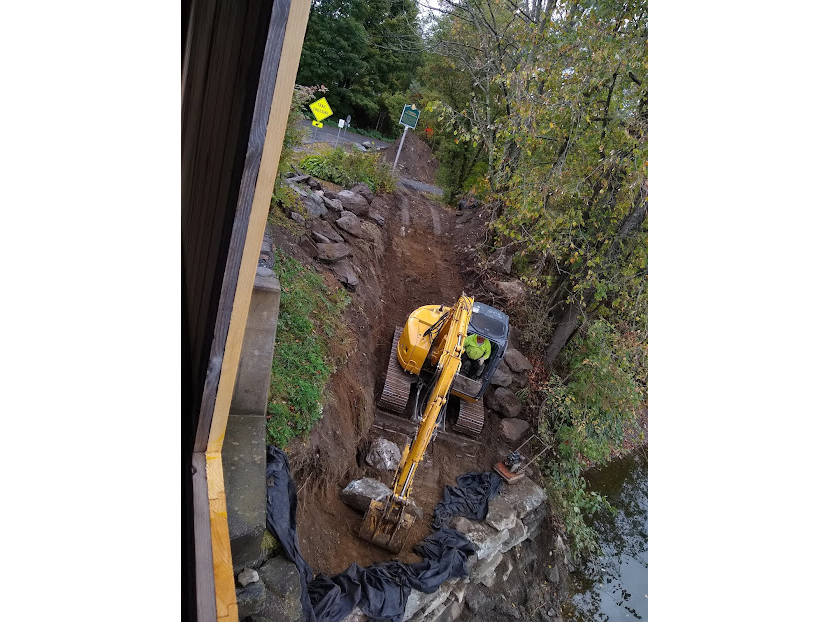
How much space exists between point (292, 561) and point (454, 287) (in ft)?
31.6

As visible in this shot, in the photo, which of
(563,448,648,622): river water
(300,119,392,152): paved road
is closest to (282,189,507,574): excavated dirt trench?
(563,448,648,622): river water

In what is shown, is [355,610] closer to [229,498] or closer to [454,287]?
[229,498]

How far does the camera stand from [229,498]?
9.46 ft

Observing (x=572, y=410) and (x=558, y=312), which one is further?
(x=558, y=312)

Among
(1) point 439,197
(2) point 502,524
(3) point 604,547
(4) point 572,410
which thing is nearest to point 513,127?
(4) point 572,410

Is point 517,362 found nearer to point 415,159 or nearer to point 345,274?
point 345,274

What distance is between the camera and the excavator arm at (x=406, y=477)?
17.6 feet

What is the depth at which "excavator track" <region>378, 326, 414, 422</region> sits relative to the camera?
777 cm

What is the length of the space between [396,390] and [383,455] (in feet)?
3.59

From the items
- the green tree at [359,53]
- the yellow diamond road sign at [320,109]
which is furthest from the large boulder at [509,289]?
the green tree at [359,53]

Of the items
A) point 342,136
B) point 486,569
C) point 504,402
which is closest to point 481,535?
point 486,569

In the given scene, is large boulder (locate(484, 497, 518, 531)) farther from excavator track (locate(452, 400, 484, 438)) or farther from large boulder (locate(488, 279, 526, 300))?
large boulder (locate(488, 279, 526, 300))

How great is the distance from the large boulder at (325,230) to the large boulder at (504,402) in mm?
4318

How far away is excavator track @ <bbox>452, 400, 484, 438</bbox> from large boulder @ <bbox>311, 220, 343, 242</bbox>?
158 inches
